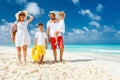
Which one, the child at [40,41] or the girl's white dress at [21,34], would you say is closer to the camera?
the girl's white dress at [21,34]

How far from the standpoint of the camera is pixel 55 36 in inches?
325

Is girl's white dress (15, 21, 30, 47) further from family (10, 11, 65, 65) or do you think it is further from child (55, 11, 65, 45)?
child (55, 11, 65, 45)

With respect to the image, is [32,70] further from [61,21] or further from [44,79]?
[61,21]

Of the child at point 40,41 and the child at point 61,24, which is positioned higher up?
the child at point 61,24

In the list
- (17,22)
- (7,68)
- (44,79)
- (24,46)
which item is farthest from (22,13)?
Answer: (44,79)

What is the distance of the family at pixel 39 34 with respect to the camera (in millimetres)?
7645

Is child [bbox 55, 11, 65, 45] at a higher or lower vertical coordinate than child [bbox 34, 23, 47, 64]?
higher

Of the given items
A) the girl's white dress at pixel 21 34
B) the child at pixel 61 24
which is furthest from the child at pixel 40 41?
the girl's white dress at pixel 21 34

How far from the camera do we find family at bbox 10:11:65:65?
7645 millimetres

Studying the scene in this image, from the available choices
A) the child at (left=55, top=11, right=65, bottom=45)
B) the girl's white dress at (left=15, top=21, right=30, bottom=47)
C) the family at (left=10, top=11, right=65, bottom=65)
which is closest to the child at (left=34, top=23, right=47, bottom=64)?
the family at (left=10, top=11, right=65, bottom=65)

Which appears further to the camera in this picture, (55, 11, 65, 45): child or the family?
(55, 11, 65, 45): child

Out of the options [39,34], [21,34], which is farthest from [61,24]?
[21,34]

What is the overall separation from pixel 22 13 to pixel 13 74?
7.44ft

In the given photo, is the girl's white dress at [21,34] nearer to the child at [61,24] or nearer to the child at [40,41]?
the child at [40,41]
